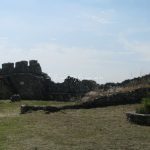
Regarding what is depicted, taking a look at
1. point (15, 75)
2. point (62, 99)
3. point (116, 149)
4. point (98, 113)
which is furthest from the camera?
point (15, 75)

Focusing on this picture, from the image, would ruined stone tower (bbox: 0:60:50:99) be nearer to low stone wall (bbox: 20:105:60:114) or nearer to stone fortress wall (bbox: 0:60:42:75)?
stone fortress wall (bbox: 0:60:42:75)

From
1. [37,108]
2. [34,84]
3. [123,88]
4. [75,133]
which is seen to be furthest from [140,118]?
[34,84]

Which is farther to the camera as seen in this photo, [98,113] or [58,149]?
[98,113]

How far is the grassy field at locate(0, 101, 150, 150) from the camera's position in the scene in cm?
965

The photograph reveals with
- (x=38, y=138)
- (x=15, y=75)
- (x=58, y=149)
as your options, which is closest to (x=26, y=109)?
(x=38, y=138)

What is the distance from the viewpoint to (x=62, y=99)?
88.9 ft

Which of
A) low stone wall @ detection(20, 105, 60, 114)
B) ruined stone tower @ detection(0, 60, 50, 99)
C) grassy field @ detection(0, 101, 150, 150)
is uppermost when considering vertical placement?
ruined stone tower @ detection(0, 60, 50, 99)

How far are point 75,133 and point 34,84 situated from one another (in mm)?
18004

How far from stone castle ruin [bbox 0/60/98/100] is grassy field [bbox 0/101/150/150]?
12848 mm

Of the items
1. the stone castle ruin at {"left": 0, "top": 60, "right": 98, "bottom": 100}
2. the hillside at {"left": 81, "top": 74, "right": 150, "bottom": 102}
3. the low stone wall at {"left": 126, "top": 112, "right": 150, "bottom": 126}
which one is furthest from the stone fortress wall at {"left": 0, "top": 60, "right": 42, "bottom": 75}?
the low stone wall at {"left": 126, "top": 112, "right": 150, "bottom": 126}

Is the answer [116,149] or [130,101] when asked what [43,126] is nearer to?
[116,149]

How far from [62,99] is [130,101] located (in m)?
9.32

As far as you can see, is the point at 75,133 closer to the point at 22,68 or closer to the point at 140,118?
the point at 140,118

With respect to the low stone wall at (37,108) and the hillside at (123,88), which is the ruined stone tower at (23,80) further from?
the low stone wall at (37,108)
